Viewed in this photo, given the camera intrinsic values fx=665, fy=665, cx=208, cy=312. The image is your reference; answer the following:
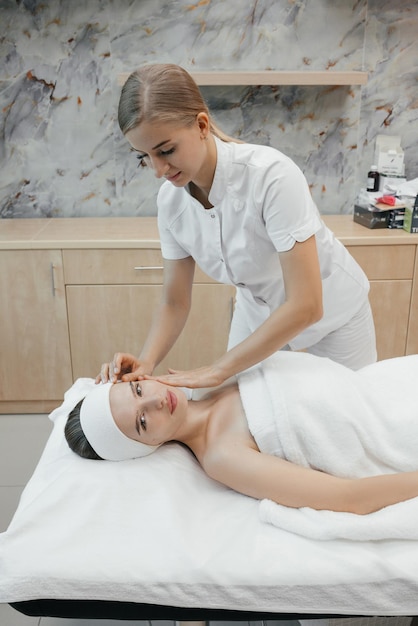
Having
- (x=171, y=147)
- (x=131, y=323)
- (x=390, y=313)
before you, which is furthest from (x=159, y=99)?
(x=390, y=313)

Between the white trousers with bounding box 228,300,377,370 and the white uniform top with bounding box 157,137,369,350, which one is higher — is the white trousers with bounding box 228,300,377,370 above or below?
below

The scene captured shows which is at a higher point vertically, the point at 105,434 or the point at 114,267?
the point at 114,267

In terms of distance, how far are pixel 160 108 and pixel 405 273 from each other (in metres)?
1.79

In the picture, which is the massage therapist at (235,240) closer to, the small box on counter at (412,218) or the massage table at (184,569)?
the massage table at (184,569)

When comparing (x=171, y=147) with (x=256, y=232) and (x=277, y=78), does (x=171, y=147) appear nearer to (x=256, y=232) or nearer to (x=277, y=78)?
(x=256, y=232)

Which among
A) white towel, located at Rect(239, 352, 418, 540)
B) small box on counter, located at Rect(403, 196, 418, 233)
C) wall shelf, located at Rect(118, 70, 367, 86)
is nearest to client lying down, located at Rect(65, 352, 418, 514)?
white towel, located at Rect(239, 352, 418, 540)

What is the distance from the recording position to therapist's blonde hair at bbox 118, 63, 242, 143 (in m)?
1.41

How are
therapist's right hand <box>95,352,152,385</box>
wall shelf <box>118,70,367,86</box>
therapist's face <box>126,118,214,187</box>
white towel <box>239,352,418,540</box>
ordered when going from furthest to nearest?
wall shelf <box>118,70,367,86</box>
therapist's right hand <box>95,352,152,385</box>
white towel <box>239,352,418,540</box>
therapist's face <box>126,118,214,187</box>

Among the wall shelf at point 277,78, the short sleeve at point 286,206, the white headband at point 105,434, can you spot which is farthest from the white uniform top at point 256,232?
the wall shelf at point 277,78

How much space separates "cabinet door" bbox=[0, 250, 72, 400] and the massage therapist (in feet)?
3.66

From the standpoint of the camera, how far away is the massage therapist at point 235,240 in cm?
145

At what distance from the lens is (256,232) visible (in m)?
1.68

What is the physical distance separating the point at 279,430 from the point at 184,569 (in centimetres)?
39

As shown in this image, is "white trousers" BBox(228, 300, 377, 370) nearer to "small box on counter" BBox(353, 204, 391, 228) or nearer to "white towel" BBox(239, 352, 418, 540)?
"white towel" BBox(239, 352, 418, 540)
